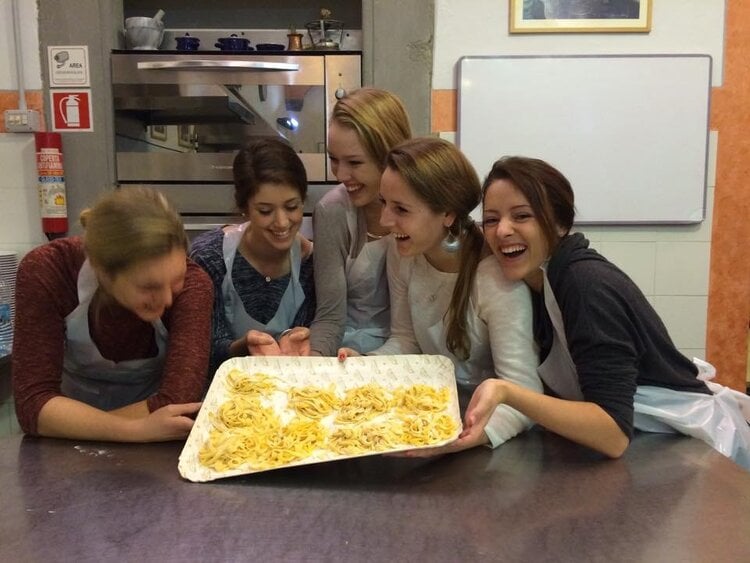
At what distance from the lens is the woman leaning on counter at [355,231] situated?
1.61m

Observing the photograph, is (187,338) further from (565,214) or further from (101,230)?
(565,214)

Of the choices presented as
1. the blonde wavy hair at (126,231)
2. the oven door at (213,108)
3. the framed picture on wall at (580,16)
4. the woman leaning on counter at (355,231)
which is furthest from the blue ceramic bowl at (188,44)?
the blonde wavy hair at (126,231)

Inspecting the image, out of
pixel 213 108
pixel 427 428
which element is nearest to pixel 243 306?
pixel 427 428

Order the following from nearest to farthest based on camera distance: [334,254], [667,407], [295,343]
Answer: [667,407] < [295,343] < [334,254]

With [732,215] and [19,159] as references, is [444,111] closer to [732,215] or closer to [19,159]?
[732,215]

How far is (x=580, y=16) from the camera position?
275 centimetres

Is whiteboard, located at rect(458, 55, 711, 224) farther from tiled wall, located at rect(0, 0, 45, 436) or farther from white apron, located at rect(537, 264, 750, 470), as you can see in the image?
tiled wall, located at rect(0, 0, 45, 436)

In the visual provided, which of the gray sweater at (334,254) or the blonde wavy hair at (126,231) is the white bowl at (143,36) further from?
the blonde wavy hair at (126,231)

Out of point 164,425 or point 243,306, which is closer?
point 164,425

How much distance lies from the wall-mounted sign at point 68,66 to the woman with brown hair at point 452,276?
202cm

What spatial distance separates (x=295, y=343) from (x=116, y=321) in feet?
1.43

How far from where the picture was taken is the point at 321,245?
1711 millimetres

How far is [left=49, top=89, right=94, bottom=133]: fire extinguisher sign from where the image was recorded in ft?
9.27

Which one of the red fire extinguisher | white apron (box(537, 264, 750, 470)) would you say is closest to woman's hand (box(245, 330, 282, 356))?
white apron (box(537, 264, 750, 470))
